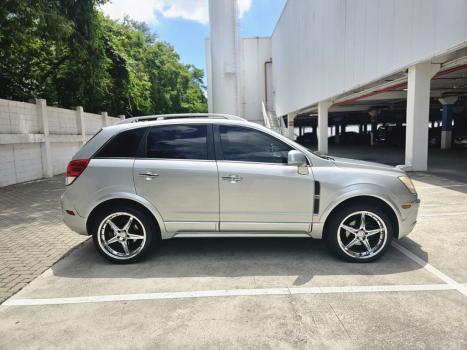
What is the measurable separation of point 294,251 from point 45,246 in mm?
3605

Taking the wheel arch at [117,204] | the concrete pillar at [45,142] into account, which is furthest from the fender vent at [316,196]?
the concrete pillar at [45,142]

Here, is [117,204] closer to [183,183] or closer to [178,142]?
[183,183]

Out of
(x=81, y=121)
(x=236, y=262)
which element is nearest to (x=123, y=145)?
(x=236, y=262)

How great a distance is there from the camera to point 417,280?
11.9 feet

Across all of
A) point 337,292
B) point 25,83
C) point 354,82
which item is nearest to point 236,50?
point 354,82

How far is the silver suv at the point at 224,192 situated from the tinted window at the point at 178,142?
0.04 feet

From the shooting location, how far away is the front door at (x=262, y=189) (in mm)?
4016

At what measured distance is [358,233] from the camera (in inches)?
160

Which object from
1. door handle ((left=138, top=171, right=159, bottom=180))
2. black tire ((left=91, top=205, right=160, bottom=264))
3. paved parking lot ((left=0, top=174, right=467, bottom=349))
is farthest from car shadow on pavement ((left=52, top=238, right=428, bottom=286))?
→ door handle ((left=138, top=171, right=159, bottom=180))

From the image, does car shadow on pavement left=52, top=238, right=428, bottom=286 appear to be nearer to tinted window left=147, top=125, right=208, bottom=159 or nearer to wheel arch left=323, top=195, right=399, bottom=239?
wheel arch left=323, top=195, right=399, bottom=239

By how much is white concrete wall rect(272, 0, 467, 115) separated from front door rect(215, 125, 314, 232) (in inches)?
264

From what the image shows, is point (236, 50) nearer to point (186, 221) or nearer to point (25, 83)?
point (25, 83)

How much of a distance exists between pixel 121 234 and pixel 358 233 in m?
2.86

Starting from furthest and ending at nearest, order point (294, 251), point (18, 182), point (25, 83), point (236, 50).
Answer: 1. point (236, 50)
2. point (25, 83)
3. point (18, 182)
4. point (294, 251)
